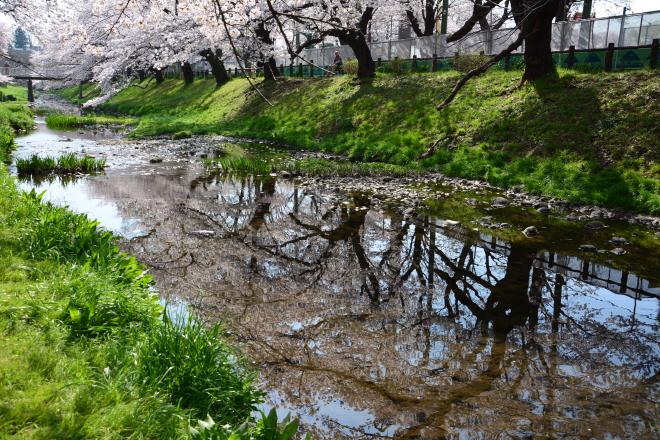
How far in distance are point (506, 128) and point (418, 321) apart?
10.9 meters

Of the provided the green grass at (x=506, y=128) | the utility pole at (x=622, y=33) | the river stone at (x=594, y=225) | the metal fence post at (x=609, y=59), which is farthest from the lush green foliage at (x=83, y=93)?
the river stone at (x=594, y=225)

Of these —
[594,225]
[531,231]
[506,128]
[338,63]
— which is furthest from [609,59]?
[338,63]

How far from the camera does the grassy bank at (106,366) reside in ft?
10.8

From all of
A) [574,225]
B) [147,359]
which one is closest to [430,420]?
[147,359]

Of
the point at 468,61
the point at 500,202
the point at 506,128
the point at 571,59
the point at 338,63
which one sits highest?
the point at 338,63

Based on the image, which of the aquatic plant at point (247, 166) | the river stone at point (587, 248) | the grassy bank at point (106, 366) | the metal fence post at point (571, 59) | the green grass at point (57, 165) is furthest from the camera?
the metal fence post at point (571, 59)

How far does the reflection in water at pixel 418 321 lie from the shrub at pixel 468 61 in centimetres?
1212

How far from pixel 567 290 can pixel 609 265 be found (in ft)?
4.78

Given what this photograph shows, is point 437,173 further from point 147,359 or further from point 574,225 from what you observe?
point 147,359

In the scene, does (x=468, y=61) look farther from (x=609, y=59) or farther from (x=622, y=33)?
(x=609, y=59)

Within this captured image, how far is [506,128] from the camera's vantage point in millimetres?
15320

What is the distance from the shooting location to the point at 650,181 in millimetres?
10969

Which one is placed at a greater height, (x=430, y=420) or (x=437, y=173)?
(x=437, y=173)

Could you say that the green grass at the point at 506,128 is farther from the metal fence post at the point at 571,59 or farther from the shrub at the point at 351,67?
the metal fence post at the point at 571,59
